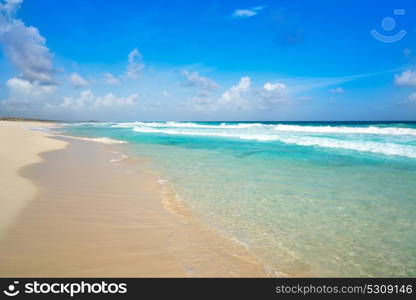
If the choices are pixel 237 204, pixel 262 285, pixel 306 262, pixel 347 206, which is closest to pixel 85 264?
pixel 262 285

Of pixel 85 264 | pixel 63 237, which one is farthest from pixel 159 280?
pixel 63 237

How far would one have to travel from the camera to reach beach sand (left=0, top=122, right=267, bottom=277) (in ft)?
10.8

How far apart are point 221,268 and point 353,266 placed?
5.94ft

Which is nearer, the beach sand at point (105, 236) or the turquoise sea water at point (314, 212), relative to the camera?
the beach sand at point (105, 236)

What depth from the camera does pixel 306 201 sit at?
627 centimetres

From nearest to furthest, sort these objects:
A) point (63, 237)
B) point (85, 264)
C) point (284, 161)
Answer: point (85, 264)
point (63, 237)
point (284, 161)

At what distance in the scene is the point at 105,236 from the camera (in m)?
4.17

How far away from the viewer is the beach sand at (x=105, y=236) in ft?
10.8

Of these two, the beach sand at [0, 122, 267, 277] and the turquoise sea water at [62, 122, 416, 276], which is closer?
the beach sand at [0, 122, 267, 277]

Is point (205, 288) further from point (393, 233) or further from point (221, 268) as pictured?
point (393, 233)

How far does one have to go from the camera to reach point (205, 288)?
10.1 ft

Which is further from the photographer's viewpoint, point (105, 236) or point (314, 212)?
point (314, 212)

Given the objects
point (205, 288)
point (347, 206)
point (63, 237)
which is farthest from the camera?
point (347, 206)

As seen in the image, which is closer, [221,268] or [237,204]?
[221,268]
